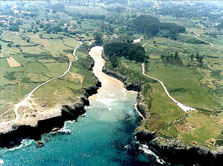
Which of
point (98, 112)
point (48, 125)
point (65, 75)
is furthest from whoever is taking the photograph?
point (65, 75)

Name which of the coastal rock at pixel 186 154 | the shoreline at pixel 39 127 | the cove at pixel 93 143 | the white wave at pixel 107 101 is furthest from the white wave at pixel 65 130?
the coastal rock at pixel 186 154

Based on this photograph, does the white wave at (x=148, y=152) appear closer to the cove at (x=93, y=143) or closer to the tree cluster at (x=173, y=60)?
the cove at (x=93, y=143)

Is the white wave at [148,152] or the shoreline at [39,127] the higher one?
the shoreline at [39,127]

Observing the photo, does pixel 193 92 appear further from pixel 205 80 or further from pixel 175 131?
pixel 175 131

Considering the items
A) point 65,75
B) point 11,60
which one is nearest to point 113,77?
point 65,75

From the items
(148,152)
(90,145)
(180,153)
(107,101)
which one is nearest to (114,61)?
(107,101)

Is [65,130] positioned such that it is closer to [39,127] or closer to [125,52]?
[39,127]

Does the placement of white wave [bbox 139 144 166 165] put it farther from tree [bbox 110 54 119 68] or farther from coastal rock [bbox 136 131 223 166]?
tree [bbox 110 54 119 68]
